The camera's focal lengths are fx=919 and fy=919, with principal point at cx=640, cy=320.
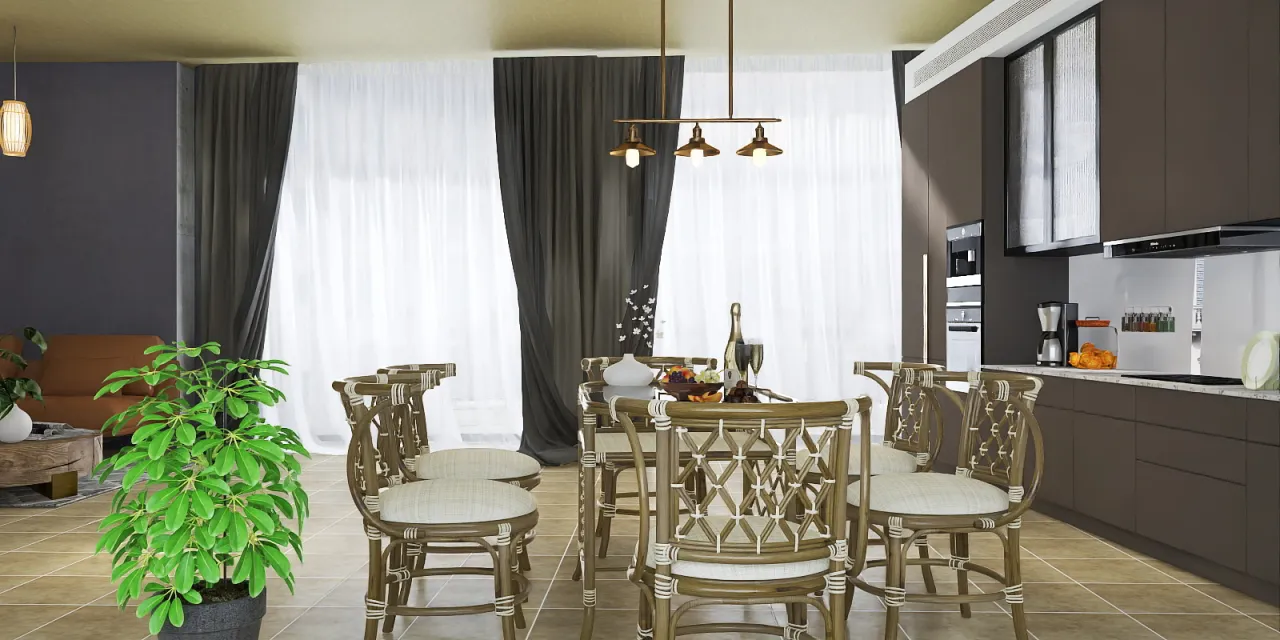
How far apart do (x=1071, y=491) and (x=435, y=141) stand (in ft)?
16.8

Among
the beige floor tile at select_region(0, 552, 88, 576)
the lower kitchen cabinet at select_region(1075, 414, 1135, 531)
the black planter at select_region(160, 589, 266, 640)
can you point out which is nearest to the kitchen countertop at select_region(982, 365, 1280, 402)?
the lower kitchen cabinet at select_region(1075, 414, 1135, 531)

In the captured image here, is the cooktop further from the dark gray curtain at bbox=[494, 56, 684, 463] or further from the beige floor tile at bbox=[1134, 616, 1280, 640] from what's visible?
the dark gray curtain at bbox=[494, 56, 684, 463]

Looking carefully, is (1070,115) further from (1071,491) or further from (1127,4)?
(1071,491)

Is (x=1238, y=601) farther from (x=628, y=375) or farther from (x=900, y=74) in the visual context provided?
(x=900, y=74)

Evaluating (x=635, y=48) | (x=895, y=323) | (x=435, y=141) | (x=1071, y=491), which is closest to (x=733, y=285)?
(x=895, y=323)

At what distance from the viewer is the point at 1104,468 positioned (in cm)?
425

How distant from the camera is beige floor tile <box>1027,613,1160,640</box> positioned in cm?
306

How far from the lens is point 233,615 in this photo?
239cm

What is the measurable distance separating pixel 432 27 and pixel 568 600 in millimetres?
4303

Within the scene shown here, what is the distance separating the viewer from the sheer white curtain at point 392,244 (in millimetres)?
7168

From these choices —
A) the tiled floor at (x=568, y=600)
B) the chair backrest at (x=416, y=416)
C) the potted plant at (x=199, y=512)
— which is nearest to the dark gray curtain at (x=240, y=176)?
the tiled floor at (x=568, y=600)

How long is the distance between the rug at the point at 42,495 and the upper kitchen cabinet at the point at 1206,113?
5.65 meters

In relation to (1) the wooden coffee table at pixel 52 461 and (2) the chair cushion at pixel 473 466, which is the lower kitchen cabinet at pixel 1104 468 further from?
(1) the wooden coffee table at pixel 52 461

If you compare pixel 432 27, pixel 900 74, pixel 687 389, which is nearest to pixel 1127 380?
pixel 687 389
